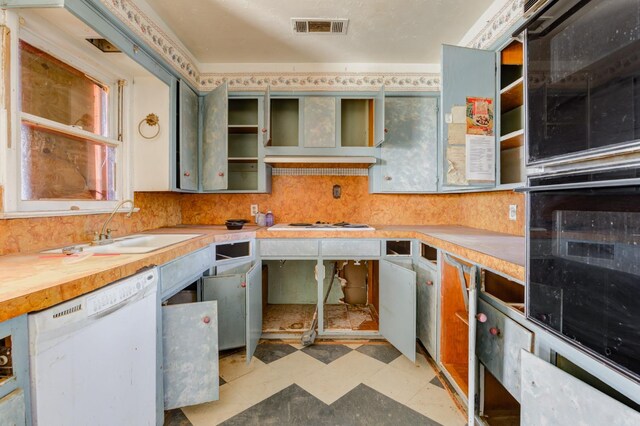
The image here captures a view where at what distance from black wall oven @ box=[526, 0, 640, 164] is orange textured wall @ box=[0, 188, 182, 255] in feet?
7.12

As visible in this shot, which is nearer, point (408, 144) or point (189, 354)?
point (189, 354)

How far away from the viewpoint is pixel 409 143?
2590 millimetres

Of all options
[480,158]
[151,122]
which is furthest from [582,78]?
[151,122]

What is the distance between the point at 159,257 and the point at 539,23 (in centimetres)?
172

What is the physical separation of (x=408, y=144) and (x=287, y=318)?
2046mm

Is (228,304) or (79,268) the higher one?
(79,268)

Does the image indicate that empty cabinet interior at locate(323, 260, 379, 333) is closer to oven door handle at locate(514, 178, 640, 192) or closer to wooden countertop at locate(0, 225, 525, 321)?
wooden countertop at locate(0, 225, 525, 321)

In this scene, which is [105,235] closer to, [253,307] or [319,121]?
[253,307]

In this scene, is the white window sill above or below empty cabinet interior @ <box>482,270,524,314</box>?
above

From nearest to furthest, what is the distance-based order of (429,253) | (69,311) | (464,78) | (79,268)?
(69,311) < (79,268) < (464,78) < (429,253)

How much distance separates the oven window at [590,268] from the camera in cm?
59

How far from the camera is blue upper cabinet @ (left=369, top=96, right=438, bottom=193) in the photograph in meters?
2.58

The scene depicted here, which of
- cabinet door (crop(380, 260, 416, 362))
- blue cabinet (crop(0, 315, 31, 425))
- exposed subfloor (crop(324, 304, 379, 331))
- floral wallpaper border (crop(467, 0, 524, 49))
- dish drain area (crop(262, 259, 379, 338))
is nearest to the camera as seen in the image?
blue cabinet (crop(0, 315, 31, 425))

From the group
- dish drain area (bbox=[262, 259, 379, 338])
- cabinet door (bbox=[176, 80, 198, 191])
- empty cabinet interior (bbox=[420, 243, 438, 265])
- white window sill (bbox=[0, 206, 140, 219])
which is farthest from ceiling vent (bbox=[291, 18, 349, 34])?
dish drain area (bbox=[262, 259, 379, 338])
